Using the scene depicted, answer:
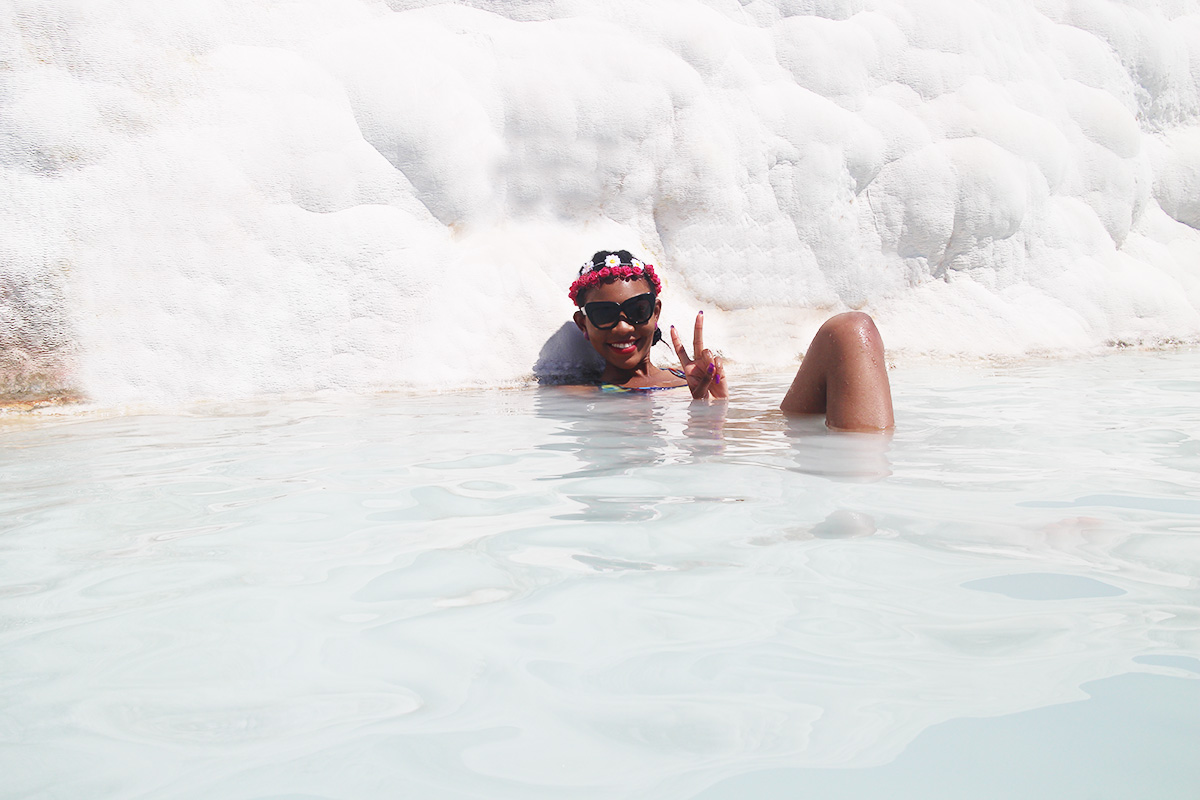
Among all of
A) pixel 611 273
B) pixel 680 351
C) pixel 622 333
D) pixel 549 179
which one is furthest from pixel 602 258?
pixel 680 351

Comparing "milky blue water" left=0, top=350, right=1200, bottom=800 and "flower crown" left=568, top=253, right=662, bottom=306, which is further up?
"flower crown" left=568, top=253, right=662, bottom=306

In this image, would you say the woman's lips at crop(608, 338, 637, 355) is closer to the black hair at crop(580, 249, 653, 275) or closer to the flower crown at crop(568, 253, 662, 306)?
the flower crown at crop(568, 253, 662, 306)

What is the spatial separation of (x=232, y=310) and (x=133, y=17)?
1698 mm

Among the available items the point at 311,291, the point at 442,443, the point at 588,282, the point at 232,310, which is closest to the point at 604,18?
the point at 588,282

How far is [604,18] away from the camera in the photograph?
5734 mm

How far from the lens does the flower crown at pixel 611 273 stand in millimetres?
4820

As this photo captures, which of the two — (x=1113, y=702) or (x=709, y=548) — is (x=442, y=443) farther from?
(x=1113, y=702)

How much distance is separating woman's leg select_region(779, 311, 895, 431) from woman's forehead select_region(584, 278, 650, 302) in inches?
76.6

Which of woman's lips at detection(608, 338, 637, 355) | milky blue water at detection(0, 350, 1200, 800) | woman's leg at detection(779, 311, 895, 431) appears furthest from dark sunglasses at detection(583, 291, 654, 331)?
milky blue water at detection(0, 350, 1200, 800)

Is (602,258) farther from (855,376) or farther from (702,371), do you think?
(855,376)

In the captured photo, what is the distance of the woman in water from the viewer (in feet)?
9.50

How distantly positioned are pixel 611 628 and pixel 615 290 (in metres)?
3.71

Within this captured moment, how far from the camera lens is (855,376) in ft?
9.53

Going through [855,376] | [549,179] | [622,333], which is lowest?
[855,376]
